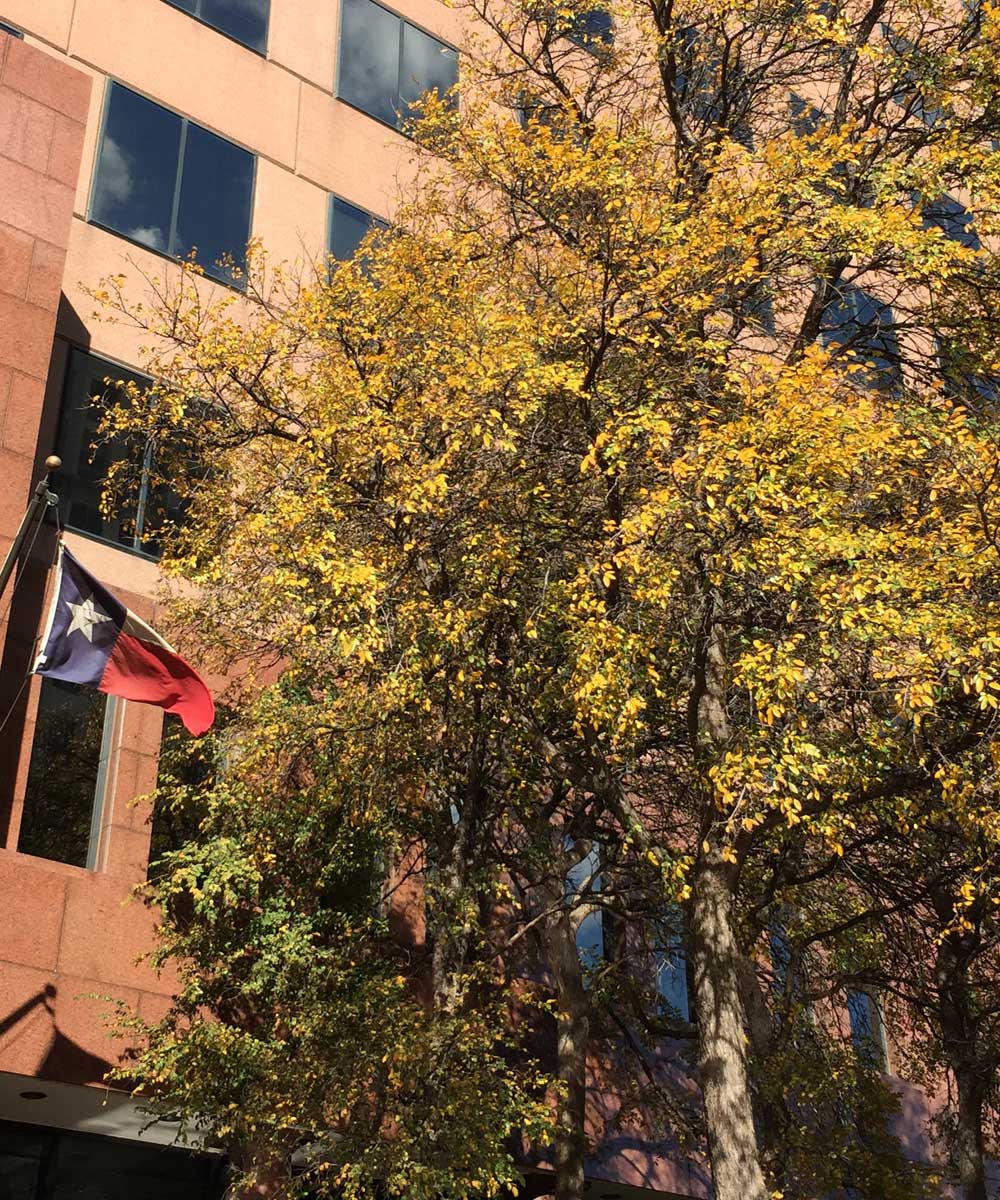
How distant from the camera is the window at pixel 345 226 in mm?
25734

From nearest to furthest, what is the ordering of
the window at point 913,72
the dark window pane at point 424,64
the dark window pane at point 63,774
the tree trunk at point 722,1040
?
the tree trunk at point 722,1040
the window at point 913,72
the dark window pane at point 63,774
the dark window pane at point 424,64

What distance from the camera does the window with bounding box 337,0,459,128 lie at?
27859 millimetres

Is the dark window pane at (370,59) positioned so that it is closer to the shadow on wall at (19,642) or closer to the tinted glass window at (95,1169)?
the shadow on wall at (19,642)

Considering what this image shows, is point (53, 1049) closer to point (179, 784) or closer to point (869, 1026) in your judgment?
point (179, 784)

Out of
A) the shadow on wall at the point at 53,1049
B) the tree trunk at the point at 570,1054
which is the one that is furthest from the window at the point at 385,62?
the shadow on wall at the point at 53,1049

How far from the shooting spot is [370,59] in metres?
28.3

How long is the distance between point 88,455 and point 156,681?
743 centimetres

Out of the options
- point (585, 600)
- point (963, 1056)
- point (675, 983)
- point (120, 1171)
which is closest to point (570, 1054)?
point (963, 1056)

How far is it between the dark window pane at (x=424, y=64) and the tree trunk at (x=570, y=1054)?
59.0ft

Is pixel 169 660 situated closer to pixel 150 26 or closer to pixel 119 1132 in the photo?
pixel 119 1132

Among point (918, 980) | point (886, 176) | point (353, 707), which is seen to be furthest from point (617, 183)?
point (918, 980)

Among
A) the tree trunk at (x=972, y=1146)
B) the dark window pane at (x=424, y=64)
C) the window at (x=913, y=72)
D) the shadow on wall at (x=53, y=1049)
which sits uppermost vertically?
the dark window pane at (x=424, y=64)

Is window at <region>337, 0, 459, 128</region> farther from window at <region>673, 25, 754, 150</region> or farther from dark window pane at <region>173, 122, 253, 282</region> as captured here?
window at <region>673, 25, 754, 150</region>

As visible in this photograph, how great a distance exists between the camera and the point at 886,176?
15.0 metres
